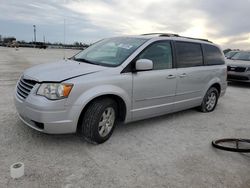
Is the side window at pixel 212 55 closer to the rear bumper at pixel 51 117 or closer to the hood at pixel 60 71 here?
the hood at pixel 60 71

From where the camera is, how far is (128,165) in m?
3.20

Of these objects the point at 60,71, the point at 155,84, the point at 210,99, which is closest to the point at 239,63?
the point at 210,99

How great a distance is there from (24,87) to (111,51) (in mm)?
1581

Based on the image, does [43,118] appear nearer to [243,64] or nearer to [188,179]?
[188,179]

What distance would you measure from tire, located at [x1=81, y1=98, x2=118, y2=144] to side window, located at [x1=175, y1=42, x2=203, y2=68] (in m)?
1.84

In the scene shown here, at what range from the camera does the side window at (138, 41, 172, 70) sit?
4.29 metres

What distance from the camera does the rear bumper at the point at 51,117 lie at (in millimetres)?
3271

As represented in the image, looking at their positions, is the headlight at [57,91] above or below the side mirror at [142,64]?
below

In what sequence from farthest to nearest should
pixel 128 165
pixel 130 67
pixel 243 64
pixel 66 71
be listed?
pixel 243 64, pixel 130 67, pixel 66 71, pixel 128 165

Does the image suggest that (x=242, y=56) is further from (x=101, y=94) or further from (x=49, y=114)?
(x=49, y=114)

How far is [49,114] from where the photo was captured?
3.26 meters

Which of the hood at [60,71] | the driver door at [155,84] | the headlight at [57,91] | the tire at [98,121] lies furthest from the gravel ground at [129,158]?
the hood at [60,71]

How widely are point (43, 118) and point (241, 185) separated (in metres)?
2.57

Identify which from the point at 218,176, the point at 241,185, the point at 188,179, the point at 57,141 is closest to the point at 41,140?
the point at 57,141
